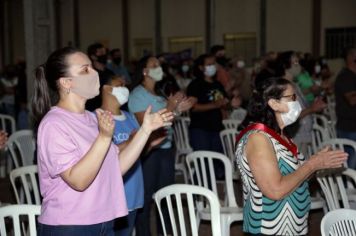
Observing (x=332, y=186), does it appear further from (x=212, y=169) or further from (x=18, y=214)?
(x=18, y=214)

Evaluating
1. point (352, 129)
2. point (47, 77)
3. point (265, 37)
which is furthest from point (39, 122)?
point (265, 37)

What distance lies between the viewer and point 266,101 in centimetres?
259

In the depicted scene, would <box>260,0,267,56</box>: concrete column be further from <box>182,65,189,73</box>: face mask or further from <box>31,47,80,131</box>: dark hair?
<box>31,47,80,131</box>: dark hair

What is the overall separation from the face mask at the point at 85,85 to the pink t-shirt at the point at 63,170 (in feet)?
0.30

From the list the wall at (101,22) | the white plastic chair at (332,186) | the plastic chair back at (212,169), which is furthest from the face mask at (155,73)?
the wall at (101,22)

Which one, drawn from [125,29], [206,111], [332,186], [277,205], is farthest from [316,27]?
[277,205]

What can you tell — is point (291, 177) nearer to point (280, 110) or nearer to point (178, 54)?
point (280, 110)

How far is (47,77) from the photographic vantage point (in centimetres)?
217

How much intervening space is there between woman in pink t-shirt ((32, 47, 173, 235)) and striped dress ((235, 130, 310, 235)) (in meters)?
0.60

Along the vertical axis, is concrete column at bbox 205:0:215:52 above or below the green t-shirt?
above

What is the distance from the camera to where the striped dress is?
2.46m

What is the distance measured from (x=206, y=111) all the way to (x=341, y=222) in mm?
3075

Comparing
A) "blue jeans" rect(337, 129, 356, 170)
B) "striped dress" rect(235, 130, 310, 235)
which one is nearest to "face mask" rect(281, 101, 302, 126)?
"striped dress" rect(235, 130, 310, 235)

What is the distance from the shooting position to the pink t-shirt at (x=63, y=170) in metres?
1.96
